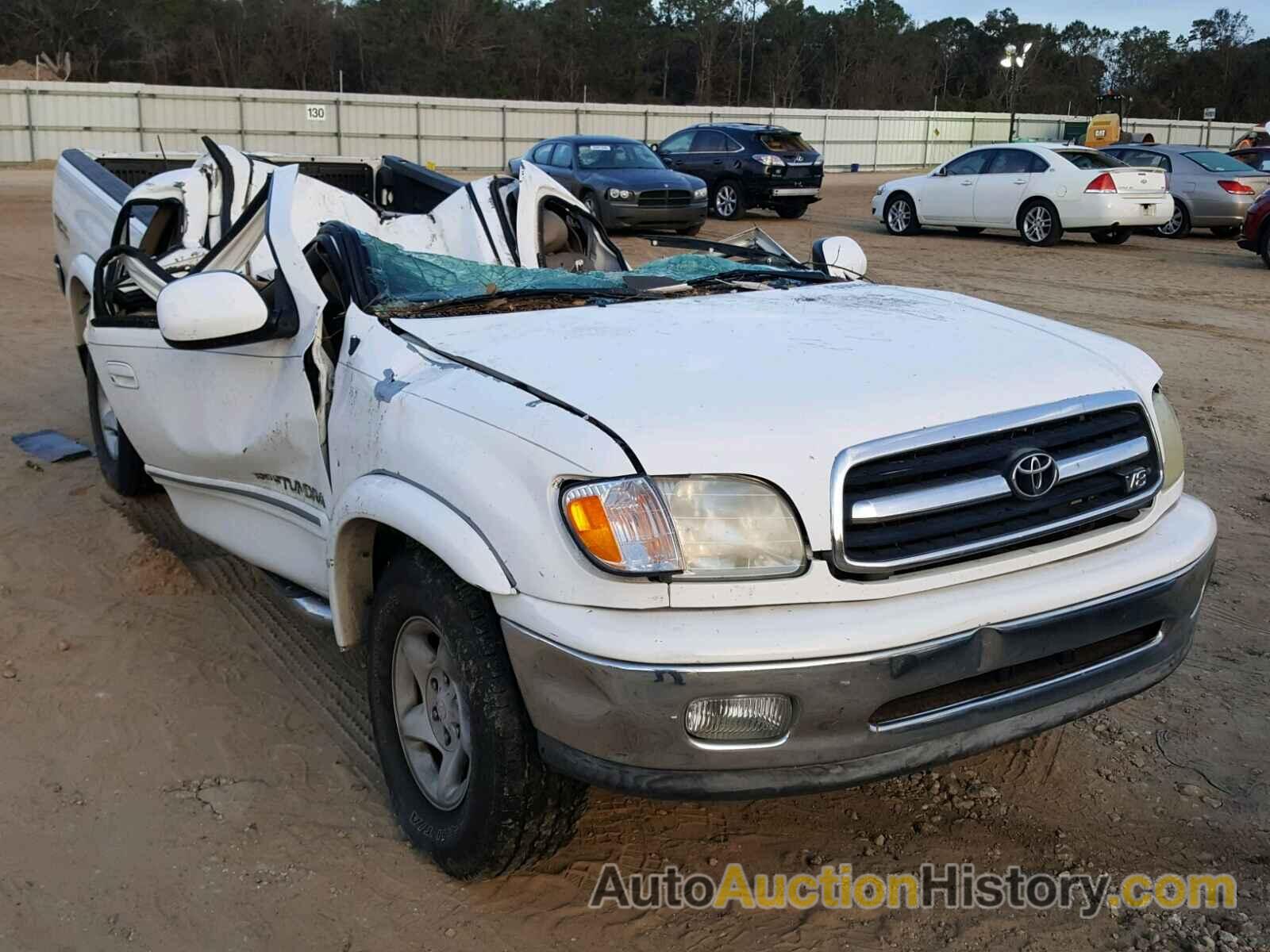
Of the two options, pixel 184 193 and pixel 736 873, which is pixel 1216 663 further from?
pixel 184 193

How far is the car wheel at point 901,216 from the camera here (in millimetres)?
18672

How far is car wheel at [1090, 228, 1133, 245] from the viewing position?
16.7 meters

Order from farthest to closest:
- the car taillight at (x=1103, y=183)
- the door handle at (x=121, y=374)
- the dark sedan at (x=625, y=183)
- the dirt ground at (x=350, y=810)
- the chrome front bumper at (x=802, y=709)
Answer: the dark sedan at (x=625, y=183) → the car taillight at (x=1103, y=183) → the door handle at (x=121, y=374) → the dirt ground at (x=350, y=810) → the chrome front bumper at (x=802, y=709)

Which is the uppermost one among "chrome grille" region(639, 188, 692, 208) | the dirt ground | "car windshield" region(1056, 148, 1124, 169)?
"car windshield" region(1056, 148, 1124, 169)

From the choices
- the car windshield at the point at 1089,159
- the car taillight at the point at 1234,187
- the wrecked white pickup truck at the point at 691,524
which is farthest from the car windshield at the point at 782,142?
the wrecked white pickup truck at the point at 691,524

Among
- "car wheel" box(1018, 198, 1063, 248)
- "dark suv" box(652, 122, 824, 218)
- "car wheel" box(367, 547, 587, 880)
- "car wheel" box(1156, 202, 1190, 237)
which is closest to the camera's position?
"car wheel" box(367, 547, 587, 880)

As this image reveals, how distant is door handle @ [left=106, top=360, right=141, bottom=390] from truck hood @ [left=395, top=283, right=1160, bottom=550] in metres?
1.58

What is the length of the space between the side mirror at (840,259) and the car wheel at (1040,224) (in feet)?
44.0

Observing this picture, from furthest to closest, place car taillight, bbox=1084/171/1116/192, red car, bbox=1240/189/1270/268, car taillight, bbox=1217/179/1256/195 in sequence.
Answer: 1. car taillight, bbox=1217/179/1256/195
2. car taillight, bbox=1084/171/1116/192
3. red car, bbox=1240/189/1270/268

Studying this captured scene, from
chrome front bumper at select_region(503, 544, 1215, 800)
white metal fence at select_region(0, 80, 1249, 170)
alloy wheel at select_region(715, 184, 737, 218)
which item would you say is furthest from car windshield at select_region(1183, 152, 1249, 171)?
white metal fence at select_region(0, 80, 1249, 170)

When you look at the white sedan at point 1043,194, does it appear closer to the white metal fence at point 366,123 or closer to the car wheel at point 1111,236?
the car wheel at point 1111,236

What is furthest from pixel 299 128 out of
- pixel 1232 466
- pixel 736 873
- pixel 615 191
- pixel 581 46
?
pixel 581 46

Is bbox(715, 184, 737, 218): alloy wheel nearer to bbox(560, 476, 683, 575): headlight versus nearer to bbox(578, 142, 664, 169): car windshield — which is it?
bbox(578, 142, 664, 169): car windshield

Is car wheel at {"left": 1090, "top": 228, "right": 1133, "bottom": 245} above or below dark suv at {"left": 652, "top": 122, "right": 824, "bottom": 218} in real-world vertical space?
below
